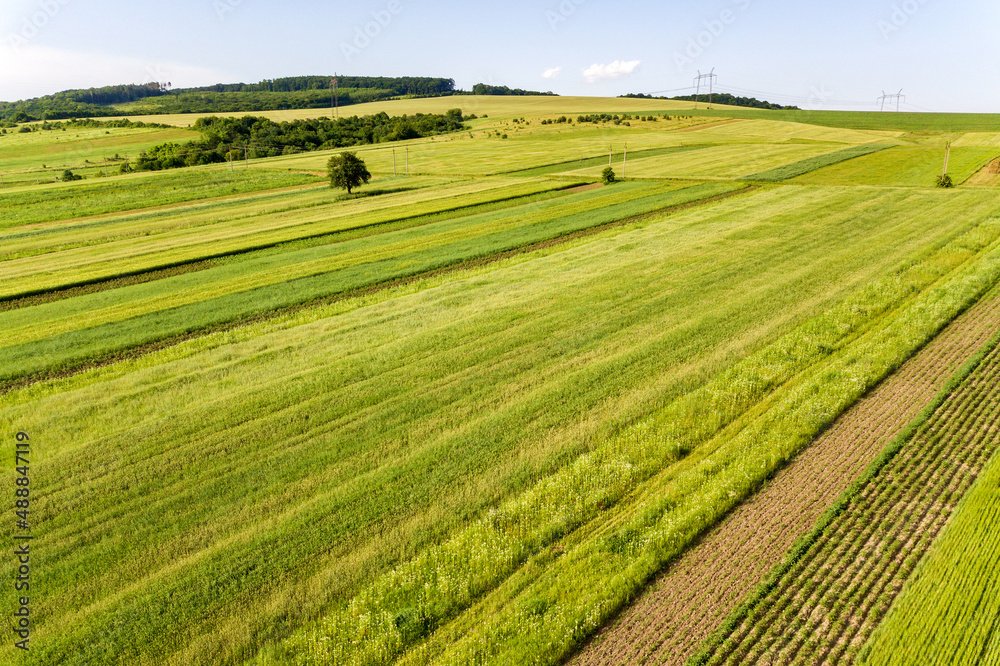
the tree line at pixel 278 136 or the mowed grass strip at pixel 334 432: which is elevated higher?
the tree line at pixel 278 136

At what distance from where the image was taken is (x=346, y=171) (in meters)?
53.8

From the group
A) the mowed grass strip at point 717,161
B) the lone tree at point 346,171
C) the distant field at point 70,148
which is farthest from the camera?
the distant field at point 70,148

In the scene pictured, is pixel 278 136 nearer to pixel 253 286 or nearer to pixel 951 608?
pixel 253 286

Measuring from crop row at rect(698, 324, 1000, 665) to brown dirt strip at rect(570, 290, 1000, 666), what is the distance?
11.0 inches

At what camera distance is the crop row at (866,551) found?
8070mm

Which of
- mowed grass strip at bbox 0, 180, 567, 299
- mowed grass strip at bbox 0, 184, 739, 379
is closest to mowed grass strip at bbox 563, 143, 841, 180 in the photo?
mowed grass strip at bbox 0, 180, 567, 299

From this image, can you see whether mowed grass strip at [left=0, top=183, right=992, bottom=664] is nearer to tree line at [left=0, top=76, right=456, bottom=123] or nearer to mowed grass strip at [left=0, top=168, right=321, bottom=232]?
mowed grass strip at [left=0, top=168, right=321, bottom=232]

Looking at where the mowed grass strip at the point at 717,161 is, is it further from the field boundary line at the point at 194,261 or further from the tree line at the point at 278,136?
the tree line at the point at 278,136

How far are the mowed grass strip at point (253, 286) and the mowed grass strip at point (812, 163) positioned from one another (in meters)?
20.4

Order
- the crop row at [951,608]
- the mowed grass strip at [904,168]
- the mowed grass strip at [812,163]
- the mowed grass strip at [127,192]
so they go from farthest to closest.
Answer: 1. the mowed grass strip at [812,163]
2. the mowed grass strip at [127,192]
3. the mowed grass strip at [904,168]
4. the crop row at [951,608]

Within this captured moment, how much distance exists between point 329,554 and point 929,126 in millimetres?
135203

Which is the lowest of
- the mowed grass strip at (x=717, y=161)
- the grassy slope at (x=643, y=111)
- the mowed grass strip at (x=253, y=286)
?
the mowed grass strip at (x=253, y=286)

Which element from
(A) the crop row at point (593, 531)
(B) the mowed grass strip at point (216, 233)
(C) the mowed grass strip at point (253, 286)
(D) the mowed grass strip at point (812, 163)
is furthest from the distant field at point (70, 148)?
(A) the crop row at point (593, 531)

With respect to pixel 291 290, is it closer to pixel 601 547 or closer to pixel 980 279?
pixel 601 547
